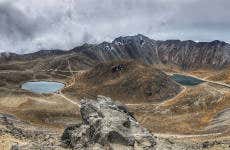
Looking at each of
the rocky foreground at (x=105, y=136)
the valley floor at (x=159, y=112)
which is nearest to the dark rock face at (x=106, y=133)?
the rocky foreground at (x=105, y=136)

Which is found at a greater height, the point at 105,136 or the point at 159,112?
the point at 105,136

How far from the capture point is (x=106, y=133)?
33531mm

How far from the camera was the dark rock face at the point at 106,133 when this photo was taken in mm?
33562

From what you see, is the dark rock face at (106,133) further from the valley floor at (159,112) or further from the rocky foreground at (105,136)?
the valley floor at (159,112)

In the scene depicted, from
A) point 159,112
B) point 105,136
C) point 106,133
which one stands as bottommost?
point 159,112

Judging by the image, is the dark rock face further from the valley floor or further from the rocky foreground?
the valley floor

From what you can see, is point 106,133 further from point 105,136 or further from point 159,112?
point 159,112

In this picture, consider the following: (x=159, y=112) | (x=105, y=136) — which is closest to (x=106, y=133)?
(x=105, y=136)

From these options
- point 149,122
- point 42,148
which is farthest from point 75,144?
point 149,122

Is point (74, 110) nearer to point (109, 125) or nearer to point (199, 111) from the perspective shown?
point (199, 111)

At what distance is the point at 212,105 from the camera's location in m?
154

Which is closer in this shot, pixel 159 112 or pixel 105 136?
pixel 105 136

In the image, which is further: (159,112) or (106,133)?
(159,112)

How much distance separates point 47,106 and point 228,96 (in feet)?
199
